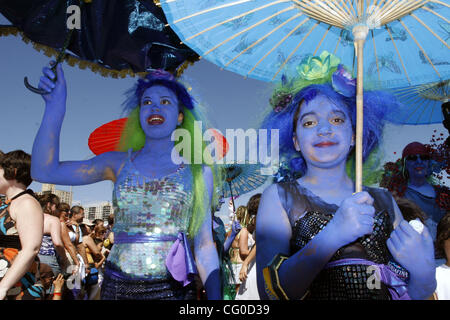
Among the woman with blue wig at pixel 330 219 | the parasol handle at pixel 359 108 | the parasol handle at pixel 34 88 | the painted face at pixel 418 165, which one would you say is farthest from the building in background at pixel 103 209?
the painted face at pixel 418 165

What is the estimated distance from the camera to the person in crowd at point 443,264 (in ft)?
9.21

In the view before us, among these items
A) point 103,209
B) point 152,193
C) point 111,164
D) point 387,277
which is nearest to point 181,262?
point 152,193

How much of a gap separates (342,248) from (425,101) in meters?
3.02

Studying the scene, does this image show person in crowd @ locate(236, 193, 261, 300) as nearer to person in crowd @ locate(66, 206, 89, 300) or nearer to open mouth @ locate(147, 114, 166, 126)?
person in crowd @ locate(66, 206, 89, 300)

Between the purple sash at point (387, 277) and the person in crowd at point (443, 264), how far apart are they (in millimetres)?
1242

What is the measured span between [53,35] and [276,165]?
4.85ft

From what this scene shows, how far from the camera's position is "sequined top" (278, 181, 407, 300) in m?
1.65

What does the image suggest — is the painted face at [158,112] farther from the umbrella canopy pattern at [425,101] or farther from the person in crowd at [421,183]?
the person in crowd at [421,183]

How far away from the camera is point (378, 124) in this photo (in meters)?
2.06

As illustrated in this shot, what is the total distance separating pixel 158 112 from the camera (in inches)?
93.2

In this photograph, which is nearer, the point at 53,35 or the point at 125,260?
the point at 125,260

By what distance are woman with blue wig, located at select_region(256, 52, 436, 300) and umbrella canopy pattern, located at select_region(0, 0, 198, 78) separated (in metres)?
0.91
